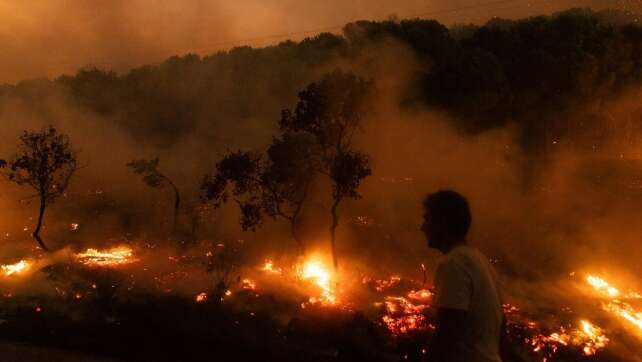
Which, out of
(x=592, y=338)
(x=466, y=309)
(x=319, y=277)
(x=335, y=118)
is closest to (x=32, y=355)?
(x=466, y=309)

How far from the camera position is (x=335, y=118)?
15.2 meters

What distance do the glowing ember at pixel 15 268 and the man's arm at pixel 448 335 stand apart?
1454cm

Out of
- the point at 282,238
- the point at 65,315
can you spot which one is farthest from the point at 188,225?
the point at 65,315

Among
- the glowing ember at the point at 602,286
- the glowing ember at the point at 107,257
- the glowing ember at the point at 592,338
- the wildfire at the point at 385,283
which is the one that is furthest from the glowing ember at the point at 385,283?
the glowing ember at the point at 107,257

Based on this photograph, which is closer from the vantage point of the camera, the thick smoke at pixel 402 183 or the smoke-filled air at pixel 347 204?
the smoke-filled air at pixel 347 204

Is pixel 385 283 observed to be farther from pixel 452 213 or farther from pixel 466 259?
pixel 466 259

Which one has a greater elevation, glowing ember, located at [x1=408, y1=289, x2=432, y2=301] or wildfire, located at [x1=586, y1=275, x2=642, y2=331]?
glowing ember, located at [x1=408, y1=289, x2=432, y2=301]

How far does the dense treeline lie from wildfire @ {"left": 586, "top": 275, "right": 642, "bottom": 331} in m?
10.9

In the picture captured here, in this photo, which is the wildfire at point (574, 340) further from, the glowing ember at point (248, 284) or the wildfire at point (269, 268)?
the wildfire at point (269, 268)

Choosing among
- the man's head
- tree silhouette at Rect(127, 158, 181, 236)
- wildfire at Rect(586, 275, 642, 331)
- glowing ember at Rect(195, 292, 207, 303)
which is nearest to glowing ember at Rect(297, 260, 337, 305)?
glowing ember at Rect(195, 292, 207, 303)

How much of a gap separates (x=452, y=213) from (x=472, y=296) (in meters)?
0.59

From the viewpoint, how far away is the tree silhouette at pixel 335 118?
14656 mm

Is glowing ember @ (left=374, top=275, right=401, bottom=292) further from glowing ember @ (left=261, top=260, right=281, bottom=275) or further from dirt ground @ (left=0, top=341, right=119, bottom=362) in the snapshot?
dirt ground @ (left=0, top=341, right=119, bottom=362)

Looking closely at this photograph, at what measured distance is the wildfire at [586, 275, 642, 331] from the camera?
1347 centimetres
